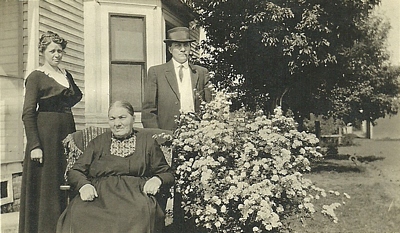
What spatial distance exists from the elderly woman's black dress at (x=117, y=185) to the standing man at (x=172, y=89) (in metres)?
0.53

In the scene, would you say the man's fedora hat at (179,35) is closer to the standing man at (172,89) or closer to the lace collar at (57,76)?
the standing man at (172,89)

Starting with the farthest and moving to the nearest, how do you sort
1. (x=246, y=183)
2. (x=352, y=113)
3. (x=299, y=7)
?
(x=352, y=113), (x=299, y=7), (x=246, y=183)

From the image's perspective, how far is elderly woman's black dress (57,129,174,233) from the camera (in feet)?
8.07

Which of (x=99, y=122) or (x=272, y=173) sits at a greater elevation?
(x=99, y=122)

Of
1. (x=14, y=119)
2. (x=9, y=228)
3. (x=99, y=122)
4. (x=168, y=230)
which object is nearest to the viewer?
(x=168, y=230)

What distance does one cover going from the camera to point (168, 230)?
3465mm

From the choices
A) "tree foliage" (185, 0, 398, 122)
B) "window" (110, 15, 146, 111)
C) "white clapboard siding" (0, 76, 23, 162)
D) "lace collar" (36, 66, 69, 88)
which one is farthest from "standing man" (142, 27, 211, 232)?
"tree foliage" (185, 0, 398, 122)

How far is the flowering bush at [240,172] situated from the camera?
9.15ft

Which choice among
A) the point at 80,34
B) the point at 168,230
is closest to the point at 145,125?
the point at 168,230

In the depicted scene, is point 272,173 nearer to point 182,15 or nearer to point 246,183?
point 246,183

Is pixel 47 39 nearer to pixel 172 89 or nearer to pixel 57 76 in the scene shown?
pixel 57 76

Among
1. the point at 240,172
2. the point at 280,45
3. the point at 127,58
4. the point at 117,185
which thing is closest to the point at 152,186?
the point at 117,185

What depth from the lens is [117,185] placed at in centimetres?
265

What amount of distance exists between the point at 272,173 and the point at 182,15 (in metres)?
5.50
